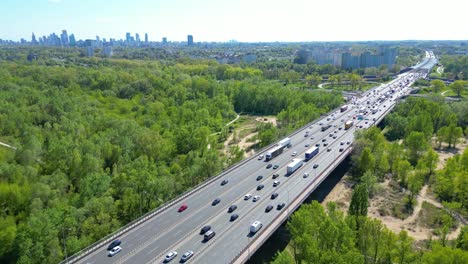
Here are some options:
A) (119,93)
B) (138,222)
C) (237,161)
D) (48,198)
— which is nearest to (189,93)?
(119,93)

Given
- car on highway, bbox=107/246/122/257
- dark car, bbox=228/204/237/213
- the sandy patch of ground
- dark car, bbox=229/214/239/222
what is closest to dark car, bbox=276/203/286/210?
dark car, bbox=228/204/237/213

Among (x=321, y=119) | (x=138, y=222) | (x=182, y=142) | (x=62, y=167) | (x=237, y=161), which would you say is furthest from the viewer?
(x=321, y=119)

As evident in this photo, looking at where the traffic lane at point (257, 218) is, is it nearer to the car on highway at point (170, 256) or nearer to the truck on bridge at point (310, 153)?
the car on highway at point (170, 256)

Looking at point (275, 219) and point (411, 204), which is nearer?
point (275, 219)

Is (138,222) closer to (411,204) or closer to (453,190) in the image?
(411,204)

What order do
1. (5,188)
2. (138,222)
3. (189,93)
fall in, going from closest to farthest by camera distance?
(138,222)
(5,188)
(189,93)

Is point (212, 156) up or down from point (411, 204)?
up

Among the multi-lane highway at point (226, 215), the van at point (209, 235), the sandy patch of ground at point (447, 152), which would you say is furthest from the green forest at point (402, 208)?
the van at point (209, 235)
